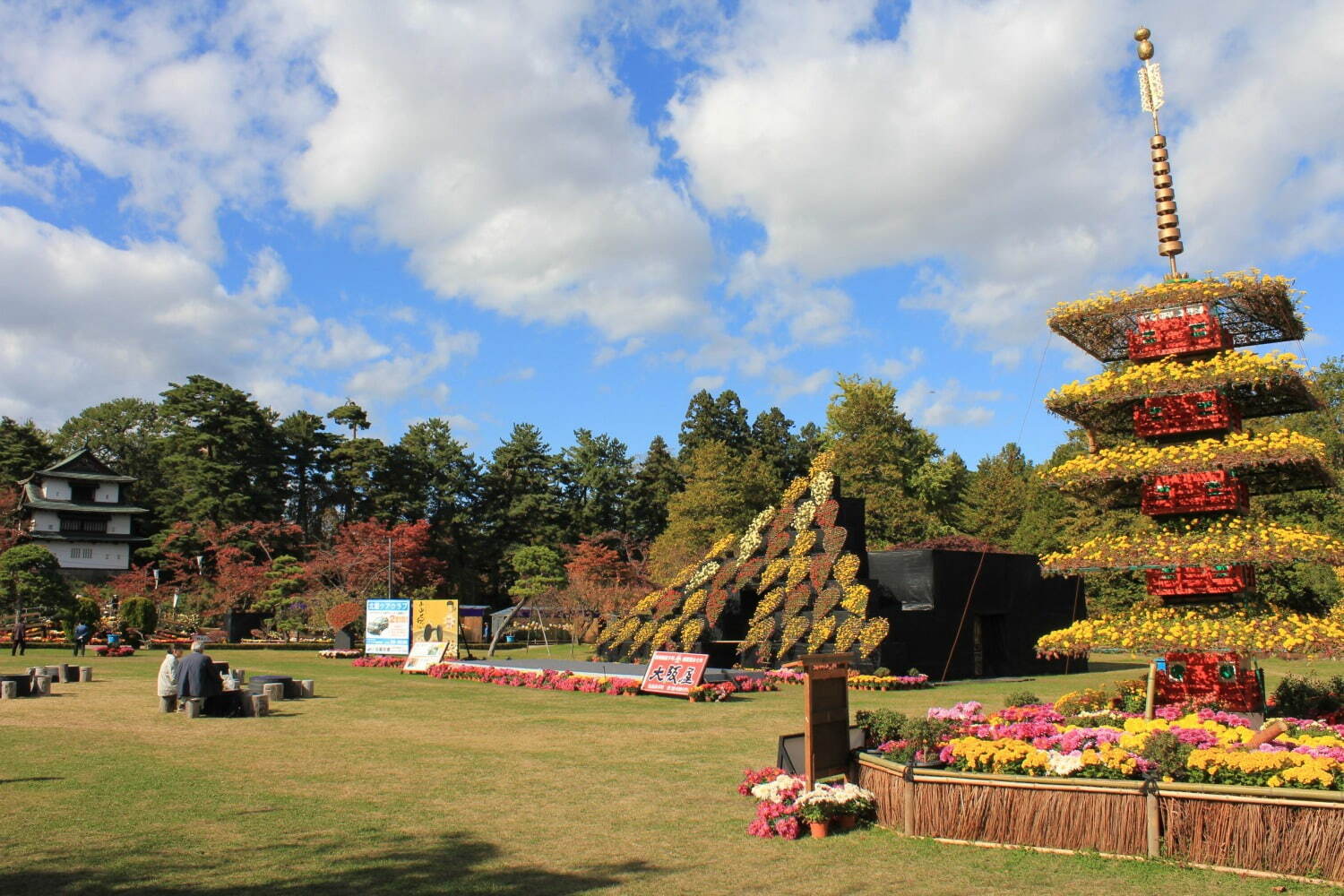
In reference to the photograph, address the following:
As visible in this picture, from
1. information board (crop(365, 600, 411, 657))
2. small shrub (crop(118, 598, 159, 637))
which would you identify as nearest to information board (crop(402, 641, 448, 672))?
information board (crop(365, 600, 411, 657))

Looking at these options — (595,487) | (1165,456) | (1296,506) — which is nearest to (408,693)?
(1165,456)

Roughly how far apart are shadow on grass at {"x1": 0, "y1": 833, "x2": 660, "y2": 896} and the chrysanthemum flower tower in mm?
7610

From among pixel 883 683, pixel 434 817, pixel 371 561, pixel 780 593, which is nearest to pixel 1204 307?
pixel 434 817

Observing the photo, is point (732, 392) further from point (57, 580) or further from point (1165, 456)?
point (1165, 456)

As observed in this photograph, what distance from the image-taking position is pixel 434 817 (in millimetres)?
9805

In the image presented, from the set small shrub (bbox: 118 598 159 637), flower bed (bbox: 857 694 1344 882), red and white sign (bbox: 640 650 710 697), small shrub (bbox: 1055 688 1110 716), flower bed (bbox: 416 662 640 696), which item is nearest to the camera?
flower bed (bbox: 857 694 1344 882)

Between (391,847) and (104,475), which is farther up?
(104,475)

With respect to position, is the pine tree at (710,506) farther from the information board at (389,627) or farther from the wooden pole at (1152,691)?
the wooden pole at (1152,691)

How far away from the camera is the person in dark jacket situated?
1709 centimetres

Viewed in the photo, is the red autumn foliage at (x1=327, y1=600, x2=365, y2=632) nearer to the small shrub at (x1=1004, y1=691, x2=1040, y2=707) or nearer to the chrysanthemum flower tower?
the small shrub at (x1=1004, y1=691, x2=1040, y2=707)

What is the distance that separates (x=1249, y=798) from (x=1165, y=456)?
6.07 meters

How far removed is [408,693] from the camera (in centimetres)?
2253

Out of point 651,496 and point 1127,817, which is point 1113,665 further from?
point 651,496

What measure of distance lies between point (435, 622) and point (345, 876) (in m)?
25.1
